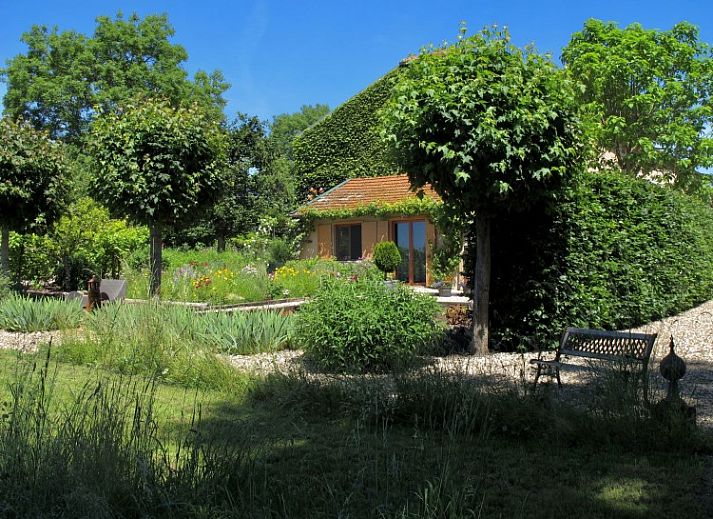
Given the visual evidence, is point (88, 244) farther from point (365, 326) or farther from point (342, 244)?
point (365, 326)

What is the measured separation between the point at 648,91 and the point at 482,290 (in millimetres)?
15877

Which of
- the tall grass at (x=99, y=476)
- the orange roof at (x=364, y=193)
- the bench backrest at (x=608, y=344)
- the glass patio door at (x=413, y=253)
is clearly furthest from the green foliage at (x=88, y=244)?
A: the tall grass at (x=99, y=476)

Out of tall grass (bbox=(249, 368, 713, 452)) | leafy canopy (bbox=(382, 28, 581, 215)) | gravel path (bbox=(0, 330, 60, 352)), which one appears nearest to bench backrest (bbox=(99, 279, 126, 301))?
gravel path (bbox=(0, 330, 60, 352))

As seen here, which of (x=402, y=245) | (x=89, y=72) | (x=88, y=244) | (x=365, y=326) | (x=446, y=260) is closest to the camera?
(x=365, y=326)

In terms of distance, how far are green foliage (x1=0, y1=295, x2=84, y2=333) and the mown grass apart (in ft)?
17.7

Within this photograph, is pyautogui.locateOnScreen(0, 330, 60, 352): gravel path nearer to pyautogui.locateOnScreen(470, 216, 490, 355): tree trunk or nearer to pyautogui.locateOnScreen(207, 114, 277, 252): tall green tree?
pyautogui.locateOnScreen(470, 216, 490, 355): tree trunk

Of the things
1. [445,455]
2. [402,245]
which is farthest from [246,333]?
[402,245]

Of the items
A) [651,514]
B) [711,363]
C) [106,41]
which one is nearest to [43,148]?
[711,363]

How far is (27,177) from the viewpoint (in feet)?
48.2

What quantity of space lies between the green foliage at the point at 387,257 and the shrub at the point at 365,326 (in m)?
12.9

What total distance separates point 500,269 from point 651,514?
6.29m

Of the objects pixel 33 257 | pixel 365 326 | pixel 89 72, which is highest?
pixel 89 72

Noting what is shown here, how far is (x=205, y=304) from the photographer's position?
1231cm

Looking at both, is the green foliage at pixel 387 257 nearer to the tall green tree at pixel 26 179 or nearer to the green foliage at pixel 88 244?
the green foliage at pixel 88 244
